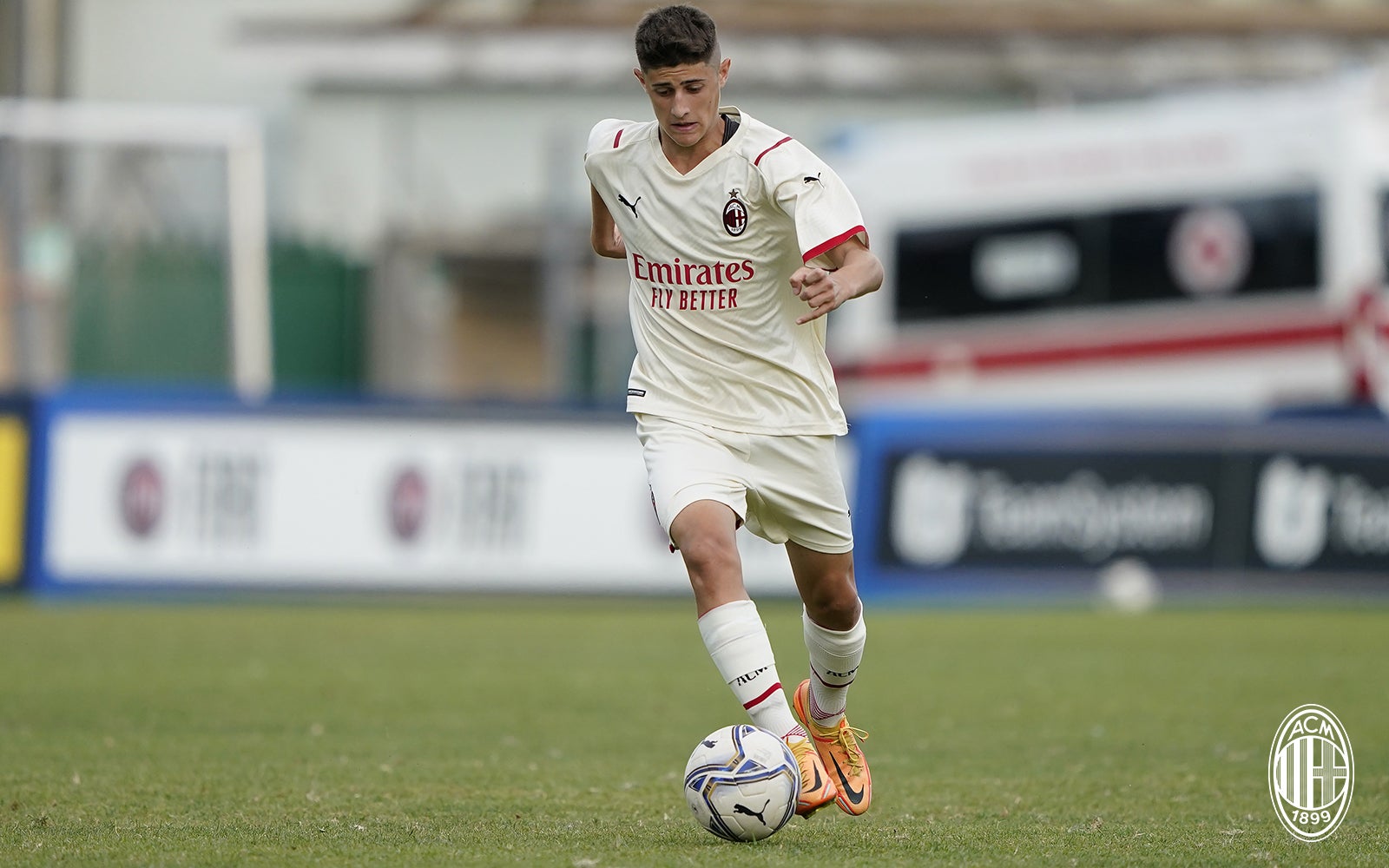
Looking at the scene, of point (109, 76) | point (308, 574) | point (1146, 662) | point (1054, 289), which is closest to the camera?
point (1146, 662)

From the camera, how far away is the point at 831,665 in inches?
265

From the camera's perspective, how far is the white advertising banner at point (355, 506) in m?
15.5

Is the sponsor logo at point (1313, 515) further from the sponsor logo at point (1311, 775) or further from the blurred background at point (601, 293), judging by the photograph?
the sponsor logo at point (1311, 775)

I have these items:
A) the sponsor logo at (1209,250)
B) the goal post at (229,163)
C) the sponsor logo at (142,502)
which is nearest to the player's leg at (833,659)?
the sponsor logo at (142,502)

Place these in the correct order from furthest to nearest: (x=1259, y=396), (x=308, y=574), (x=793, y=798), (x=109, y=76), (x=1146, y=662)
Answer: (x=109, y=76), (x=1259, y=396), (x=308, y=574), (x=1146, y=662), (x=793, y=798)

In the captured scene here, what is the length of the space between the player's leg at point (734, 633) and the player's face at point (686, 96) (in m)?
1.11

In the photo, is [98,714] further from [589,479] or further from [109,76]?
[109,76]

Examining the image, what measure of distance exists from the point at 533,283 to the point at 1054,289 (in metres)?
10.8

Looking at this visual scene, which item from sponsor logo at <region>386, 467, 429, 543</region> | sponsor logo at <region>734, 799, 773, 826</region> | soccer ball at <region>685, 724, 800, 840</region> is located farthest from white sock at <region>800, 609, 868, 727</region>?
sponsor logo at <region>386, 467, 429, 543</region>

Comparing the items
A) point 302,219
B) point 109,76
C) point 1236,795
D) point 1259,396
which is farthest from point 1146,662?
point 109,76

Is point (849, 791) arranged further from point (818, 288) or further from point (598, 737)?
point (598, 737)

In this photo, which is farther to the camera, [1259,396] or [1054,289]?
[1054,289]

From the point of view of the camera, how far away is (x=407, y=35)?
91.7 ft

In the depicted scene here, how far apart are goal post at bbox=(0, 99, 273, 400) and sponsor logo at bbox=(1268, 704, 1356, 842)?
13930 mm
